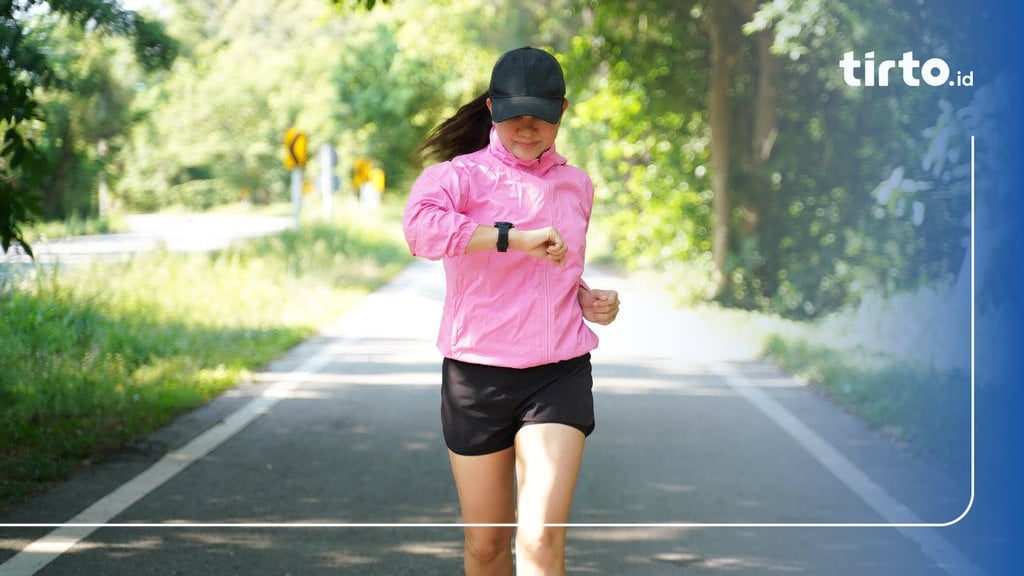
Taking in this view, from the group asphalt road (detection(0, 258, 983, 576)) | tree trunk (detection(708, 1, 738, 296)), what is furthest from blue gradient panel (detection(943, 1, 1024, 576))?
tree trunk (detection(708, 1, 738, 296))

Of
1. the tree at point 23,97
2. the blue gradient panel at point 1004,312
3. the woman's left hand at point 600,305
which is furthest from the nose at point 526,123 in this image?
the tree at point 23,97

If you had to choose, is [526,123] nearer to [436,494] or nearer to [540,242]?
[540,242]

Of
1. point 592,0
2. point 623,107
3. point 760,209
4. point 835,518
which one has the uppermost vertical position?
point 592,0

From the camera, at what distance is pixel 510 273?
11.0 feet

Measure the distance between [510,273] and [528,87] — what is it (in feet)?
1.56

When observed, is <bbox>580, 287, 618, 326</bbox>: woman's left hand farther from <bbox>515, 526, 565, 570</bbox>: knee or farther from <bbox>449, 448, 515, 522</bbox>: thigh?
<bbox>515, 526, 565, 570</bbox>: knee

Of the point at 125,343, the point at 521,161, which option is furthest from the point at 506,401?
the point at 125,343

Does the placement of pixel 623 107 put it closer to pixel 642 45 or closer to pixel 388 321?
pixel 642 45

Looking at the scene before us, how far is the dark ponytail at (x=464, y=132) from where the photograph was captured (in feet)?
11.9

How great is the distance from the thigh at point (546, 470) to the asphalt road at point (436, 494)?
115 centimetres

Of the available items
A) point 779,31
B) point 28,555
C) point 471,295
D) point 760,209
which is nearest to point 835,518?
point 471,295

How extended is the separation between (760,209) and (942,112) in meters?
10.2

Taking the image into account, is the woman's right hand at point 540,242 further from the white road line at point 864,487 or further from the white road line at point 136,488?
the white road line at point 136,488

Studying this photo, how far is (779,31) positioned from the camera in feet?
35.2
